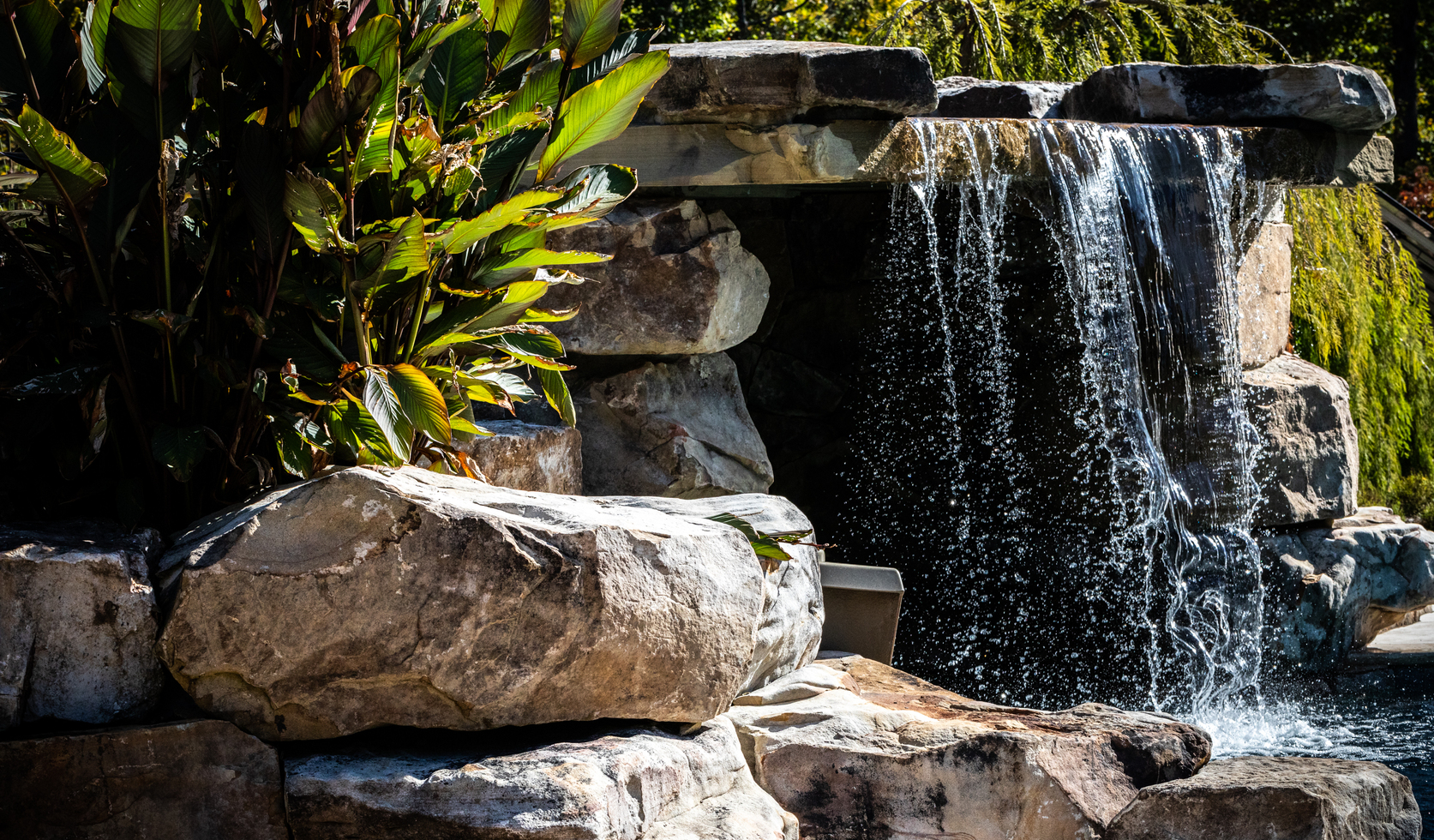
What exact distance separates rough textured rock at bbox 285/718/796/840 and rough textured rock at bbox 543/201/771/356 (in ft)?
7.19

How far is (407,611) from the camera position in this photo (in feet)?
6.95

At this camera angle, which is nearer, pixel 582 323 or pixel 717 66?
pixel 717 66

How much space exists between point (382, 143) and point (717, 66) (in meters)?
1.81

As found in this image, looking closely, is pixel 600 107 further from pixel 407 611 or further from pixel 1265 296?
pixel 1265 296

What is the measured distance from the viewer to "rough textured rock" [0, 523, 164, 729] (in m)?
2.03

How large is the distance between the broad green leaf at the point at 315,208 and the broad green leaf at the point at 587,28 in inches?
26.5

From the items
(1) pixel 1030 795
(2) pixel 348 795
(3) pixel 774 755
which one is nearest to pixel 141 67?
(2) pixel 348 795

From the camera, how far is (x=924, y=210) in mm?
4699

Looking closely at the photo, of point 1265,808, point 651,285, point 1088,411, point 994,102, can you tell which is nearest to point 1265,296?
point 1088,411

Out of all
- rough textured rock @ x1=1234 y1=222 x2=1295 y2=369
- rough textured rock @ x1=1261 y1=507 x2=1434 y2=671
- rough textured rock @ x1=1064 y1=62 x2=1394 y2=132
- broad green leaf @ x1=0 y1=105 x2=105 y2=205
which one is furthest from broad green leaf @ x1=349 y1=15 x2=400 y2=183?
rough textured rock @ x1=1261 y1=507 x2=1434 y2=671

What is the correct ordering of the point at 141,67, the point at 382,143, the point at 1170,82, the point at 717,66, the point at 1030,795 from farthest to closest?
the point at 1170,82, the point at 717,66, the point at 1030,795, the point at 382,143, the point at 141,67

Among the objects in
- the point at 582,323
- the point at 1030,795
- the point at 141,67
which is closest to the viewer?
the point at 141,67

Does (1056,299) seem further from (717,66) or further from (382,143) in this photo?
(382,143)

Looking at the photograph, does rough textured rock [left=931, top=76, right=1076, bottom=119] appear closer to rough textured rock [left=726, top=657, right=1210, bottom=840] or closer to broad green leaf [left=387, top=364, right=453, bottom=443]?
rough textured rock [left=726, top=657, right=1210, bottom=840]
